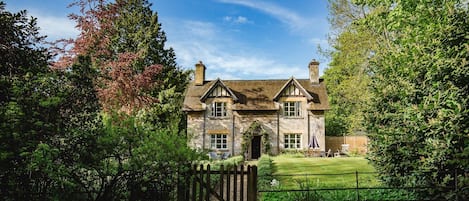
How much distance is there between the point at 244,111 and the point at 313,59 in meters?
7.04

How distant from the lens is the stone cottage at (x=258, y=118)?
90.3ft

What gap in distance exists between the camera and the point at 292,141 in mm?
27781

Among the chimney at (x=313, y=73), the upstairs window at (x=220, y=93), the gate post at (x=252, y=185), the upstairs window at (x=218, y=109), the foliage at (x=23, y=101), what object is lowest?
the gate post at (x=252, y=185)

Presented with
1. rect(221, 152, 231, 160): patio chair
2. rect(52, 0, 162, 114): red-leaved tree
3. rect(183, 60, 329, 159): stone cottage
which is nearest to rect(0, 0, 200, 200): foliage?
rect(52, 0, 162, 114): red-leaved tree

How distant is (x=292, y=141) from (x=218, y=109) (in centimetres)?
637

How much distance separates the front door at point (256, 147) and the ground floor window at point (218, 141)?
2.24 metres

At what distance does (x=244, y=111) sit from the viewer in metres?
28.3

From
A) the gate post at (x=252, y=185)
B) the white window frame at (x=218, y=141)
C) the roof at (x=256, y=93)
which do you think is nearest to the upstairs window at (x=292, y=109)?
the roof at (x=256, y=93)

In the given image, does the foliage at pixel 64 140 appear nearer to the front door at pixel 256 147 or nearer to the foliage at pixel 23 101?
the foliage at pixel 23 101

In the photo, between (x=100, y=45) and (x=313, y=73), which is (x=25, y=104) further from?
(x=313, y=73)

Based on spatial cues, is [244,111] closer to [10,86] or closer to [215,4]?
[215,4]

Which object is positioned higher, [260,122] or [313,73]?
[313,73]

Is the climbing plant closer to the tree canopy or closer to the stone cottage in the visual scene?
the stone cottage

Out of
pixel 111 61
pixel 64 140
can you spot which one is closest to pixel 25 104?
pixel 64 140
